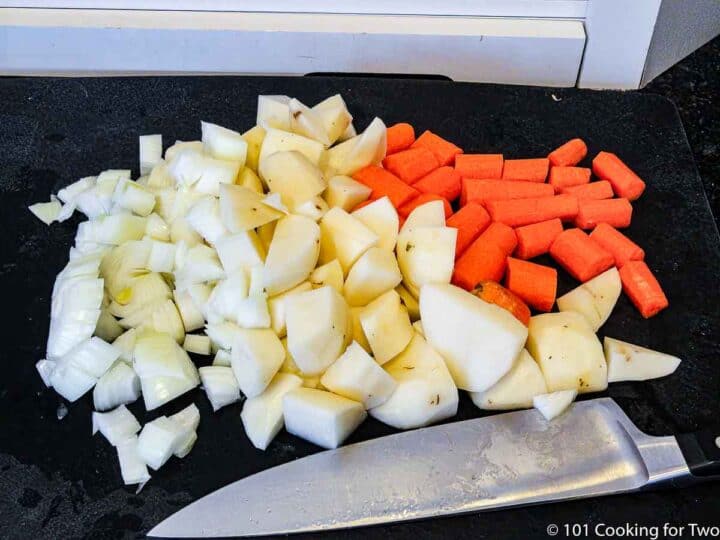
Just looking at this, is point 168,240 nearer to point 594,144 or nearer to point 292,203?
point 292,203

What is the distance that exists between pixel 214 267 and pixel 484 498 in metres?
0.57

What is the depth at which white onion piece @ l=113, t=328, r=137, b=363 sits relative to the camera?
1301mm

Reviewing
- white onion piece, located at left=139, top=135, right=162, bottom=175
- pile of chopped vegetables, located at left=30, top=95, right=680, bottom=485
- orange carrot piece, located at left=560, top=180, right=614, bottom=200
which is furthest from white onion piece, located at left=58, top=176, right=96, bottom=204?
orange carrot piece, located at left=560, top=180, right=614, bottom=200

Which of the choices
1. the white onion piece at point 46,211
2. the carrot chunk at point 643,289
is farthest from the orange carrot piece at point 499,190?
the white onion piece at point 46,211

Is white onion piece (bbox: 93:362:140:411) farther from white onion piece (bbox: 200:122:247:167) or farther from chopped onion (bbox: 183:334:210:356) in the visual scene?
white onion piece (bbox: 200:122:247:167)

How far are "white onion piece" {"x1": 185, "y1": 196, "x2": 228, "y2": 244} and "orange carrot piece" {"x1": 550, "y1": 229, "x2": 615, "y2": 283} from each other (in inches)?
23.4

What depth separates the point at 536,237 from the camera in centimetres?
143

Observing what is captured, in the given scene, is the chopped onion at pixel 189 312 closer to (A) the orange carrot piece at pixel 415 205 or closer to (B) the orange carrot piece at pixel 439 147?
(A) the orange carrot piece at pixel 415 205

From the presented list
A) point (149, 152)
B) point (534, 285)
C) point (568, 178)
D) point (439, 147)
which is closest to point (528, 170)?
point (568, 178)

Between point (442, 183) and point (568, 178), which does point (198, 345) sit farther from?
point (568, 178)

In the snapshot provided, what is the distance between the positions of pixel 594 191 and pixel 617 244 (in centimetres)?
14

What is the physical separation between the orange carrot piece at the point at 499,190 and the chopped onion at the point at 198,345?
1.81 ft

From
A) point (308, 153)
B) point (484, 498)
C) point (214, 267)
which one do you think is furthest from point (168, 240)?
point (484, 498)

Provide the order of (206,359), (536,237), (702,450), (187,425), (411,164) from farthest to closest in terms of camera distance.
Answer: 1. (411,164)
2. (536,237)
3. (206,359)
4. (187,425)
5. (702,450)
